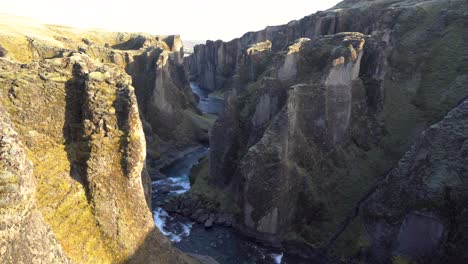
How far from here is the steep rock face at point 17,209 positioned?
1263cm

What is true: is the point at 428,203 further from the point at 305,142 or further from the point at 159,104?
the point at 159,104

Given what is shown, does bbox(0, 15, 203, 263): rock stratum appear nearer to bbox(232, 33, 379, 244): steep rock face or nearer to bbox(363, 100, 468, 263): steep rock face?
bbox(232, 33, 379, 244): steep rock face

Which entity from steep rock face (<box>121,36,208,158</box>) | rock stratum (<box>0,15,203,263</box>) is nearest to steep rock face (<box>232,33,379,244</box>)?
rock stratum (<box>0,15,203,263</box>)

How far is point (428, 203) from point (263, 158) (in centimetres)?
1658

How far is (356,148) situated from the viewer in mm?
45531

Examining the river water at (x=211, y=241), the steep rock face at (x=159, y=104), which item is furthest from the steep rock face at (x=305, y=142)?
the steep rock face at (x=159, y=104)

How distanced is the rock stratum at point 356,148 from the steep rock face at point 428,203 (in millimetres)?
94

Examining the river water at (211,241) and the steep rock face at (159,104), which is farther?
the steep rock face at (159,104)

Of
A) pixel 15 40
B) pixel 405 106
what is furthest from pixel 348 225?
pixel 15 40

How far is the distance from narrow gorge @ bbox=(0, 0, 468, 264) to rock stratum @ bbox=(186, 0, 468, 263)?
16 centimetres

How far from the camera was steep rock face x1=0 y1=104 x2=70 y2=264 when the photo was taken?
12.6 m

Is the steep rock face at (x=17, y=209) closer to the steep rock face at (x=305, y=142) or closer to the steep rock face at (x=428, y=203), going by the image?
the steep rock face at (x=305, y=142)

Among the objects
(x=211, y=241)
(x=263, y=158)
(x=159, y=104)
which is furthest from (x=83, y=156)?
(x=159, y=104)

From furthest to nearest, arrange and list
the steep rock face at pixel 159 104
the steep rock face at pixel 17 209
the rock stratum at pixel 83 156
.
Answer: the steep rock face at pixel 159 104
the rock stratum at pixel 83 156
the steep rock face at pixel 17 209
